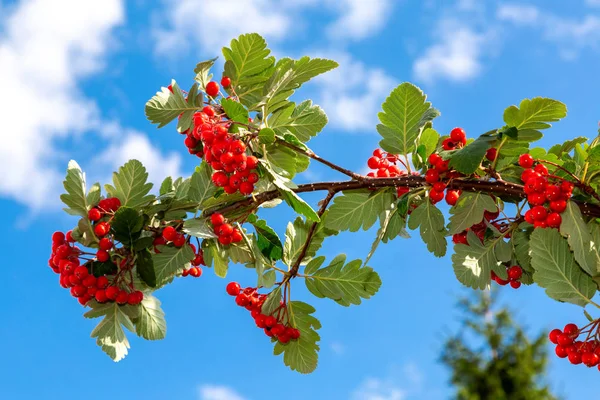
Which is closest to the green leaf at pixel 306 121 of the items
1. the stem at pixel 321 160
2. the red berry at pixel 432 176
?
the stem at pixel 321 160

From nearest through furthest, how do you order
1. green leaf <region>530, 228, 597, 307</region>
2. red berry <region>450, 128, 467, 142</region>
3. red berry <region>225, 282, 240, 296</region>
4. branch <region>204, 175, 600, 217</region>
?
green leaf <region>530, 228, 597, 307</region> < branch <region>204, 175, 600, 217</region> < red berry <region>450, 128, 467, 142</region> < red berry <region>225, 282, 240, 296</region>

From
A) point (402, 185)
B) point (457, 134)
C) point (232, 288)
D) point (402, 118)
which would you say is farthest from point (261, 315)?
point (457, 134)

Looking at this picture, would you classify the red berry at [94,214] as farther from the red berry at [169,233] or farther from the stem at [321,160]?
the stem at [321,160]

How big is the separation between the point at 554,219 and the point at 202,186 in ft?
5.48

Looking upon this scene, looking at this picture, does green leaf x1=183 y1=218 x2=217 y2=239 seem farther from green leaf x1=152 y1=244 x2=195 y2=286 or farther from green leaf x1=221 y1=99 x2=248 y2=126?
green leaf x1=221 y1=99 x2=248 y2=126

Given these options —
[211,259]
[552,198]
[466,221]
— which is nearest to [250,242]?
[211,259]

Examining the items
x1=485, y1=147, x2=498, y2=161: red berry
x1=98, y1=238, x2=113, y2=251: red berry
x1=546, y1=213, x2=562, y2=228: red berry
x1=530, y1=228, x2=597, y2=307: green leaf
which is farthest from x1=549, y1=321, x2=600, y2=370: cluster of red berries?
x1=98, y1=238, x2=113, y2=251: red berry

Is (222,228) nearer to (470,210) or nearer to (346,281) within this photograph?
(346,281)

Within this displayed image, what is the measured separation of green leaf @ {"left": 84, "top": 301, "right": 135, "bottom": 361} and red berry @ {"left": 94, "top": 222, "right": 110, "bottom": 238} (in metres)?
0.38

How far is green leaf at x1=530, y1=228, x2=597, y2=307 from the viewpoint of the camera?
275cm

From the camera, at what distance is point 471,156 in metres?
2.65

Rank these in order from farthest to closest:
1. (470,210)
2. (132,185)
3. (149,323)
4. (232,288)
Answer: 1. (232,288)
2. (149,323)
3. (132,185)
4. (470,210)

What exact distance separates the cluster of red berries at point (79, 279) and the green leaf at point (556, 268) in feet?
6.32

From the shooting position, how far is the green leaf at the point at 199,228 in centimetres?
294
